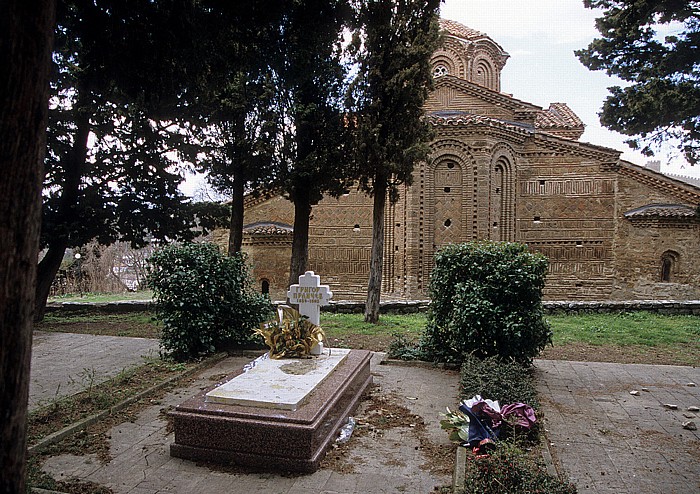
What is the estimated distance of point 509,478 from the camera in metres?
3.62

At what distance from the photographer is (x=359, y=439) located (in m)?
5.21

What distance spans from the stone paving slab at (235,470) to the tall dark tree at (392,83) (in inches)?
292

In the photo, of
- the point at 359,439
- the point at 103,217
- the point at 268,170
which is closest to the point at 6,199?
the point at 359,439

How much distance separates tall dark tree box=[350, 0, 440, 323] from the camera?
462 inches

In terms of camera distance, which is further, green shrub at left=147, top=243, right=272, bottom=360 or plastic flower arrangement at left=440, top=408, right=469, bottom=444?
green shrub at left=147, top=243, right=272, bottom=360

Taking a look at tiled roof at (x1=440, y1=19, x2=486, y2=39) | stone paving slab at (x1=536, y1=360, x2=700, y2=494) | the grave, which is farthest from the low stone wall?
tiled roof at (x1=440, y1=19, x2=486, y2=39)

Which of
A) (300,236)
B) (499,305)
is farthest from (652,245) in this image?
(499,305)

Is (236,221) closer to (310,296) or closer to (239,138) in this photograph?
(239,138)

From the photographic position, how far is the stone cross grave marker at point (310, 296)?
7172 mm

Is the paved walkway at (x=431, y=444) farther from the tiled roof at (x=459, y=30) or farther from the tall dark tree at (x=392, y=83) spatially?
the tiled roof at (x=459, y=30)

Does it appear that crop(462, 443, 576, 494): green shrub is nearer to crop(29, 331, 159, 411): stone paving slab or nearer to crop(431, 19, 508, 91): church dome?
crop(29, 331, 159, 411): stone paving slab

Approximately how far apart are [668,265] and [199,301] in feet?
57.5

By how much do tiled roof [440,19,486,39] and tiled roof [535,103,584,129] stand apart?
4.70 meters

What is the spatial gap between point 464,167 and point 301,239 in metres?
7.93
